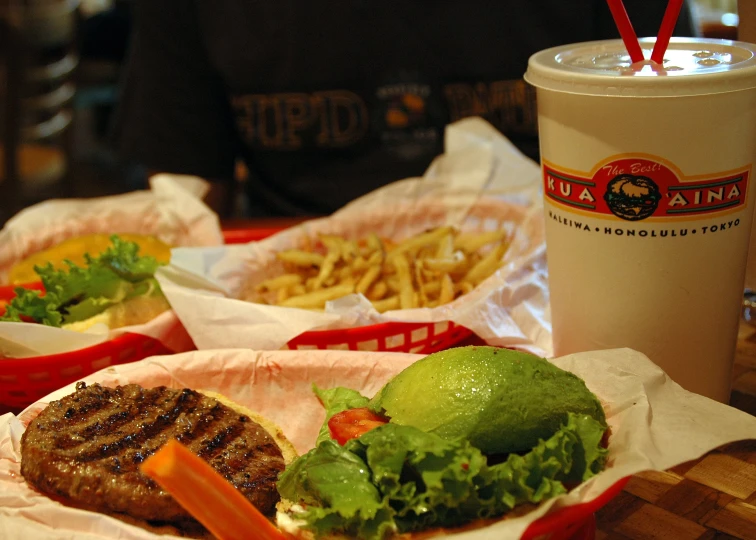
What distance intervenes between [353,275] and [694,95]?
3.40 feet

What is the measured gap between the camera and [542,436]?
3.67ft

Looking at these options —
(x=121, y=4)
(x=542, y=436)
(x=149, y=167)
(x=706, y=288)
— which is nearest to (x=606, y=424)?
(x=542, y=436)

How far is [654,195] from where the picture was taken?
4.13ft

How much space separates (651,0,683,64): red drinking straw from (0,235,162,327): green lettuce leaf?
1178 mm

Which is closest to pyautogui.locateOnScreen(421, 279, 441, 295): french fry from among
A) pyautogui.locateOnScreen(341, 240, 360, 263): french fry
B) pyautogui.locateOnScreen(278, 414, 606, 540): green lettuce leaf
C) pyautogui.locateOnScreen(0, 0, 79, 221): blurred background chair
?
pyautogui.locateOnScreen(341, 240, 360, 263): french fry

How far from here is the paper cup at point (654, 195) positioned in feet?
4.03

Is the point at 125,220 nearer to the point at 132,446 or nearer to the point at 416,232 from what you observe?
the point at 416,232

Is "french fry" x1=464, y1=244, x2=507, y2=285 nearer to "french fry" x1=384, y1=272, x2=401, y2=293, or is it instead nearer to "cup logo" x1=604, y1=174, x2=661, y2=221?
"french fry" x1=384, y1=272, x2=401, y2=293

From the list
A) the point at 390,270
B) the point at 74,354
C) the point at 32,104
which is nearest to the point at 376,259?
the point at 390,270

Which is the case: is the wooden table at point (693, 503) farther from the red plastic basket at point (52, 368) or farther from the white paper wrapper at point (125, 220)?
the white paper wrapper at point (125, 220)

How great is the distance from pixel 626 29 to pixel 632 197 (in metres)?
0.27

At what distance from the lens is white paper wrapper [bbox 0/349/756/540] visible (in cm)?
104

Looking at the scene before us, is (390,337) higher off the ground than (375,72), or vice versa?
(375,72)

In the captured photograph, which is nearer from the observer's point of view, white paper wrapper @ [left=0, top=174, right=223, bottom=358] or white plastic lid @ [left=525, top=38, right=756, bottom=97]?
white plastic lid @ [left=525, top=38, right=756, bottom=97]
